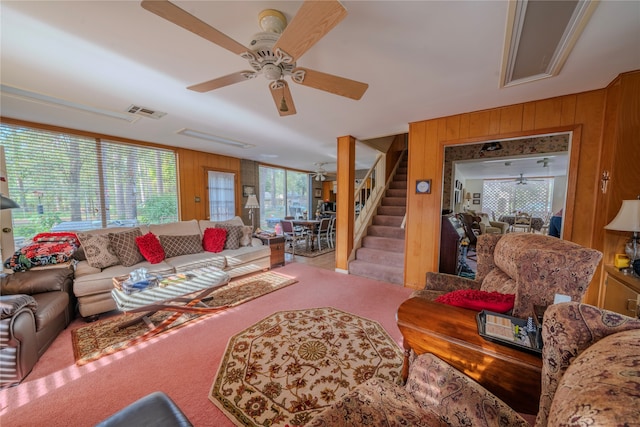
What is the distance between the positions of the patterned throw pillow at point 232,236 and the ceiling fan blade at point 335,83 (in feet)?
9.97

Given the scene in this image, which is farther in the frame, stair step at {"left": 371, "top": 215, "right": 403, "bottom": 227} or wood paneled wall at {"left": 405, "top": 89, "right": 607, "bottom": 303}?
stair step at {"left": 371, "top": 215, "right": 403, "bottom": 227}

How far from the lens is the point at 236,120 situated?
10.7 feet

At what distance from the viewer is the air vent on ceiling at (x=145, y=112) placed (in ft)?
9.35

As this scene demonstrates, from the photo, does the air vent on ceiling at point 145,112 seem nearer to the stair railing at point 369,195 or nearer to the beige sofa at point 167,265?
the beige sofa at point 167,265

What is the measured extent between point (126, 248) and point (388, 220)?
437cm

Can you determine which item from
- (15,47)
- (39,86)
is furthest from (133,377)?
(39,86)

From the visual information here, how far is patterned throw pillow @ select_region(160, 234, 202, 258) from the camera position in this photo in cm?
344

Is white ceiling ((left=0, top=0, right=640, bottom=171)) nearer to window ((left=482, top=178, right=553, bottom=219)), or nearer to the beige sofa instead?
the beige sofa

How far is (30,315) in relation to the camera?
1.78 metres

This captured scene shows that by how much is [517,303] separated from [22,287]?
3981 millimetres

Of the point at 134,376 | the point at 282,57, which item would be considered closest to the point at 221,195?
the point at 134,376

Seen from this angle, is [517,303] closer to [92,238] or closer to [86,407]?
[86,407]

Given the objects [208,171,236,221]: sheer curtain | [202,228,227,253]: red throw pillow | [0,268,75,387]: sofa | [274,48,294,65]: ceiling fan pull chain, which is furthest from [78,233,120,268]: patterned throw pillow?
[274,48,294,65]: ceiling fan pull chain

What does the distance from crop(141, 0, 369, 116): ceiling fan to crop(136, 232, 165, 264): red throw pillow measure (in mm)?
2441
